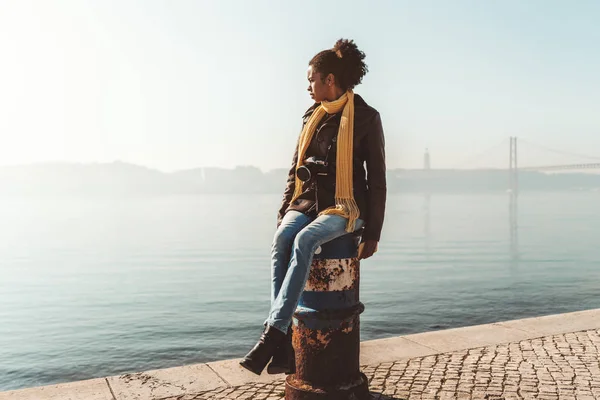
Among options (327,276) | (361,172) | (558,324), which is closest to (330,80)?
(361,172)

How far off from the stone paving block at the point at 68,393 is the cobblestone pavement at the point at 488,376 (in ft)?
1.59

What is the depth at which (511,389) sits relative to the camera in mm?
4195

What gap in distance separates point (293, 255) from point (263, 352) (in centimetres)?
49

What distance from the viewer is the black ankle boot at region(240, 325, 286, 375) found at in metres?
3.33

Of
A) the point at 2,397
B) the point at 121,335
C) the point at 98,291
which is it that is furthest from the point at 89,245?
the point at 2,397

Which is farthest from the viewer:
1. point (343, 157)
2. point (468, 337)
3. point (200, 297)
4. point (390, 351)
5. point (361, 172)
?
point (200, 297)

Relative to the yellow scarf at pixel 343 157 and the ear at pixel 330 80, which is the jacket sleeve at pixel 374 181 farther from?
the ear at pixel 330 80

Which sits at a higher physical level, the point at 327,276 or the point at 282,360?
the point at 327,276

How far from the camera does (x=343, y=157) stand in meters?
3.69

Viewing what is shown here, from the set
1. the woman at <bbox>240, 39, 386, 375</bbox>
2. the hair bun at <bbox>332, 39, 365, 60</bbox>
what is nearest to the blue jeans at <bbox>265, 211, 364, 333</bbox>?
the woman at <bbox>240, 39, 386, 375</bbox>

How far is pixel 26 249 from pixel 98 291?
1489 cm

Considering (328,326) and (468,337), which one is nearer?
(328,326)

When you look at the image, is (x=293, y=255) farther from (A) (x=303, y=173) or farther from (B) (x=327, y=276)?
(A) (x=303, y=173)

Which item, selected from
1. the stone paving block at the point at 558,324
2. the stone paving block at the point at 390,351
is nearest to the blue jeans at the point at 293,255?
the stone paving block at the point at 390,351
